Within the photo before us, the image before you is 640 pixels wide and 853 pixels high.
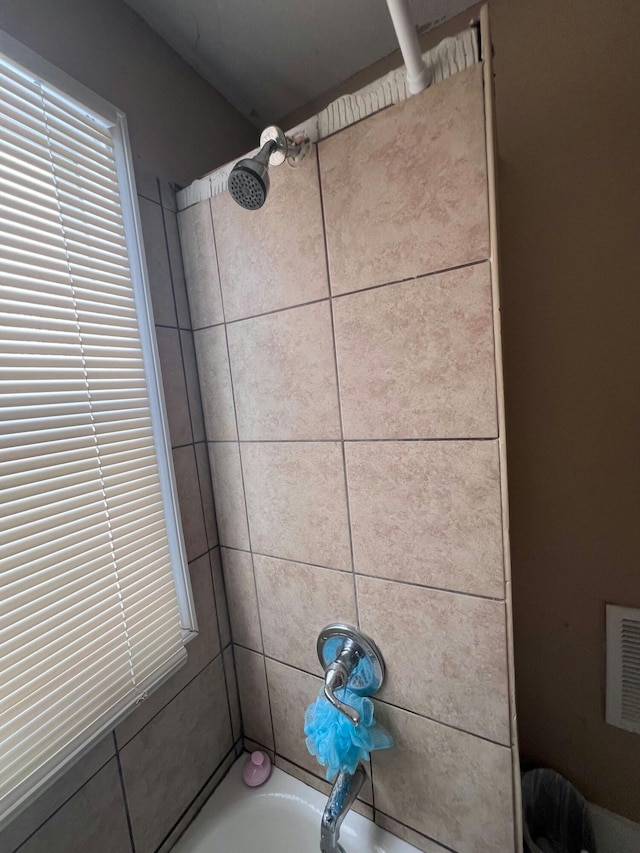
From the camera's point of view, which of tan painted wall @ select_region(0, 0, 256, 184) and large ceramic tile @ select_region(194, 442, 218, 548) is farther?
large ceramic tile @ select_region(194, 442, 218, 548)

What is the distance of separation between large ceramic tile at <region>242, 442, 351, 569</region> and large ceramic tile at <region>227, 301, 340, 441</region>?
4 centimetres

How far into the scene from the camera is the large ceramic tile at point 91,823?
0.60 metres

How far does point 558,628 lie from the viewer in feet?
3.12

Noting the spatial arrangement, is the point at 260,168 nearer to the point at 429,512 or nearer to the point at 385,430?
the point at 385,430

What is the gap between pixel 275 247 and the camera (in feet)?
2.49

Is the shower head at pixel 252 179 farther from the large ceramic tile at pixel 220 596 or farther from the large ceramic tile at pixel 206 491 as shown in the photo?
the large ceramic tile at pixel 220 596

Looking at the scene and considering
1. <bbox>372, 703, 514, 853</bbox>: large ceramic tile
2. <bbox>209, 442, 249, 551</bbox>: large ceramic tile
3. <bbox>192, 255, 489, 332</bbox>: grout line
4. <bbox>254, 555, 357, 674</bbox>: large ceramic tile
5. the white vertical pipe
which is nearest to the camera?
the white vertical pipe

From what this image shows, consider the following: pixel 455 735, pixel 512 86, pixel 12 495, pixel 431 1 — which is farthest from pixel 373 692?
pixel 431 1

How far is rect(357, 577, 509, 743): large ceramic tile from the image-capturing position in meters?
0.65

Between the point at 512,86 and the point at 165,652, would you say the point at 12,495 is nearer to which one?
the point at 165,652

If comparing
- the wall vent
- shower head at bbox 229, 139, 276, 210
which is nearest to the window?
shower head at bbox 229, 139, 276, 210

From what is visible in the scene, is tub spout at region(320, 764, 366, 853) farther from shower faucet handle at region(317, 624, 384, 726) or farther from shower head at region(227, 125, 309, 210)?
shower head at region(227, 125, 309, 210)

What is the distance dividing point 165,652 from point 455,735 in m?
0.64

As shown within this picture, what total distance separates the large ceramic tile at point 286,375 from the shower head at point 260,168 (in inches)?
8.4
